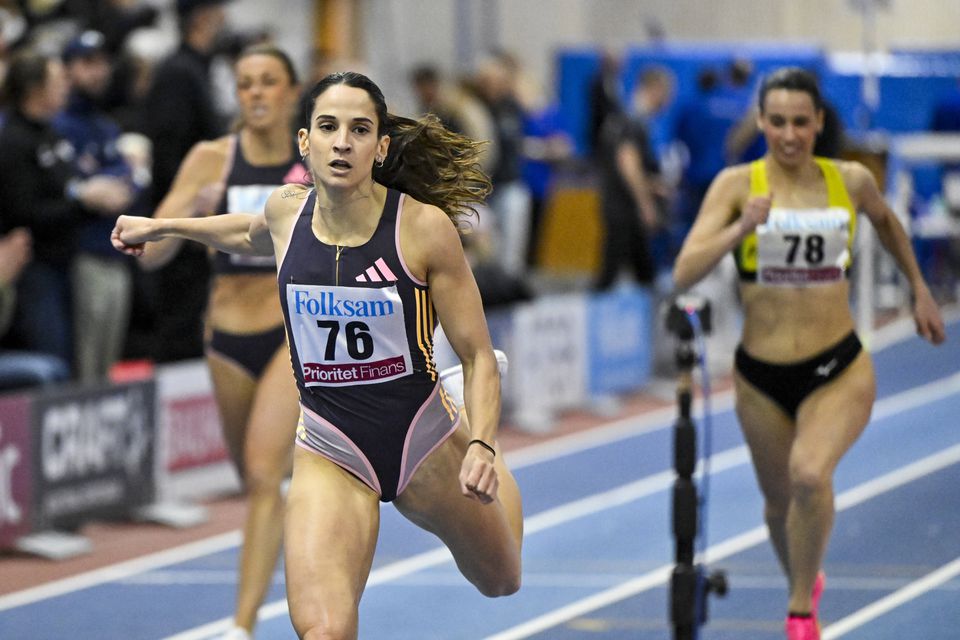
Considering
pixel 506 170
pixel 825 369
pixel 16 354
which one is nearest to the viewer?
pixel 825 369

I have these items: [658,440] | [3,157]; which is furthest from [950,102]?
[3,157]

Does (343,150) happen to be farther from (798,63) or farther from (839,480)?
(798,63)

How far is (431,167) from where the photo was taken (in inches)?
196

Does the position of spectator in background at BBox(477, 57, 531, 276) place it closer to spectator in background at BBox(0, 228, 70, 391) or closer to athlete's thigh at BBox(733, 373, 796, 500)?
spectator in background at BBox(0, 228, 70, 391)

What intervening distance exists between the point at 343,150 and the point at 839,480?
253 inches

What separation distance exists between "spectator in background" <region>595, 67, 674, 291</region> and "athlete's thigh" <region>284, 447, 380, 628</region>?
9.74 m

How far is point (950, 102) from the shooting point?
61.4 feet

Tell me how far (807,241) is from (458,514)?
6.80ft

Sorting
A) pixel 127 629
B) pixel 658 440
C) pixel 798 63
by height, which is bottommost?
pixel 658 440

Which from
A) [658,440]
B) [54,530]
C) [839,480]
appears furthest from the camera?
[658,440]

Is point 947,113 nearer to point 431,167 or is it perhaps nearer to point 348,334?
point 431,167

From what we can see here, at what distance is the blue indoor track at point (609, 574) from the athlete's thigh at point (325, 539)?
236 cm

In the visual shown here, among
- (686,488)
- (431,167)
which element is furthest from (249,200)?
(686,488)

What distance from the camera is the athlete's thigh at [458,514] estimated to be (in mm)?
4895
